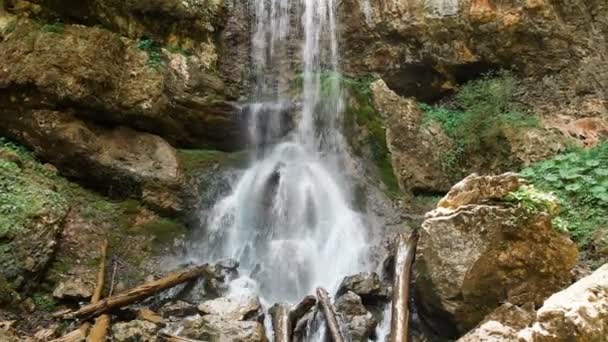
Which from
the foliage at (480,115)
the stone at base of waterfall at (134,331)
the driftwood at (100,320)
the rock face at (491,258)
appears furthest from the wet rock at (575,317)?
the foliage at (480,115)

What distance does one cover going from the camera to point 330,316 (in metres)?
5.48

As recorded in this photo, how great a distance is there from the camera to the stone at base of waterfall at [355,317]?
5.45m

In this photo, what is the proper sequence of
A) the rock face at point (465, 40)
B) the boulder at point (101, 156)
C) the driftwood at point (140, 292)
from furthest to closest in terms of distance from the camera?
the rock face at point (465, 40) → the boulder at point (101, 156) → the driftwood at point (140, 292)

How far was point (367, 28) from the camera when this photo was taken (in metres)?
10.8

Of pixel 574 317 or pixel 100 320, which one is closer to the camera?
pixel 574 317

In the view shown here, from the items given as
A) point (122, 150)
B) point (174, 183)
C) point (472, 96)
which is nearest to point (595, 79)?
point (472, 96)

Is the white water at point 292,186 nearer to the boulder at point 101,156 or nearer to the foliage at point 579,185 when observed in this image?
the boulder at point 101,156

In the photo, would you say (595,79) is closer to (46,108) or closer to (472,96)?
(472,96)

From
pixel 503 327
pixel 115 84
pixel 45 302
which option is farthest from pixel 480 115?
pixel 45 302

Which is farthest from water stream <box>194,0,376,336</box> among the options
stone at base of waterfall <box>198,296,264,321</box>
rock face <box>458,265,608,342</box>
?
rock face <box>458,265,608,342</box>

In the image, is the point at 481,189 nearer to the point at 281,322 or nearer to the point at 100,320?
the point at 281,322

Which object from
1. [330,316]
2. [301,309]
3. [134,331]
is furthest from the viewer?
[301,309]

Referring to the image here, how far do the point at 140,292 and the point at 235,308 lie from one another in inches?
51.5

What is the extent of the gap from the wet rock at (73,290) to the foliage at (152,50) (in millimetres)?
4235
